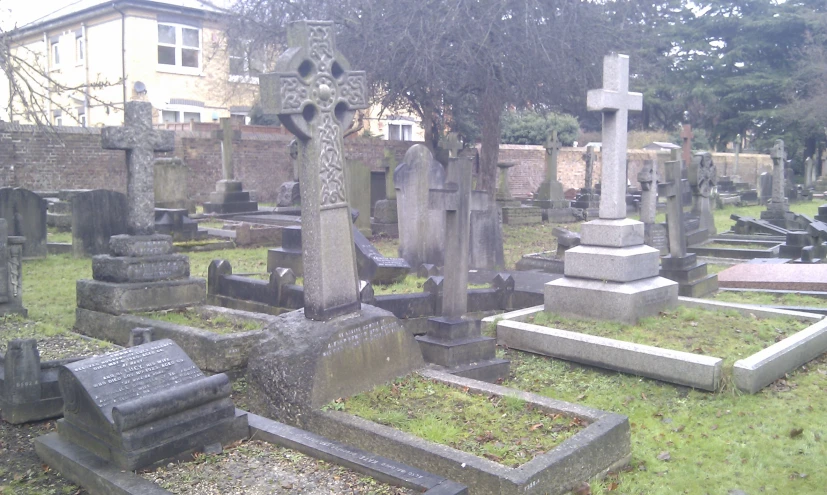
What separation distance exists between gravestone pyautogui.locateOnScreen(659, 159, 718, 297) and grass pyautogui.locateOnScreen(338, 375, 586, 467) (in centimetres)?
527

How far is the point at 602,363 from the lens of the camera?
6.72 m

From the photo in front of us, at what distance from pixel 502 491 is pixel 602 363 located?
9.99 feet

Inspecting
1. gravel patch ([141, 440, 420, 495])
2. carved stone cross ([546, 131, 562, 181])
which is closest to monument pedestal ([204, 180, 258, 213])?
carved stone cross ([546, 131, 562, 181])

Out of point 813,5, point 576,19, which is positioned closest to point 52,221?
point 576,19

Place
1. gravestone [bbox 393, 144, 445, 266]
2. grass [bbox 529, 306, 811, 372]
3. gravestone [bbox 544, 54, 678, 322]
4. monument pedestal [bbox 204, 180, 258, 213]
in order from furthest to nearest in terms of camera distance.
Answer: monument pedestal [bbox 204, 180, 258, 213] → gravestone [bbox 393, 144, 445, 266] → gravestone [bbox 544, 54, 678, 322] → grass [bbox 529, 306, 811, 372]

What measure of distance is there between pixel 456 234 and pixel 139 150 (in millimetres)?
3409

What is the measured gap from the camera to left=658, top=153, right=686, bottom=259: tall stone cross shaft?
9.77 m

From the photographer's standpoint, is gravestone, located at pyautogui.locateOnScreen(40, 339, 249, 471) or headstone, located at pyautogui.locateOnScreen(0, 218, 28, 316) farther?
headstone, located at pyautogui.locateOnScreen(0, 218, 28, 316)

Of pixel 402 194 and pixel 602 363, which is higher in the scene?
pixel 402 194

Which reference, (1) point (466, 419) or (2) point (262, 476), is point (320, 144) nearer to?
(1) point (466, 419)

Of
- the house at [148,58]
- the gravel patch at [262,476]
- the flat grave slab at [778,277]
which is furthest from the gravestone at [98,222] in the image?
the house at [148,58]

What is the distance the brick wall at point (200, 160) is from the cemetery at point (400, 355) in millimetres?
Result: 7271

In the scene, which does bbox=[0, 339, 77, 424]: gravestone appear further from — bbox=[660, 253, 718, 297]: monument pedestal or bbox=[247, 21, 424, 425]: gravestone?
bbox=[660, 253, 718, 297]: monument pedestal

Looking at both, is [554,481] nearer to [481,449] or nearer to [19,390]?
[481,449]
